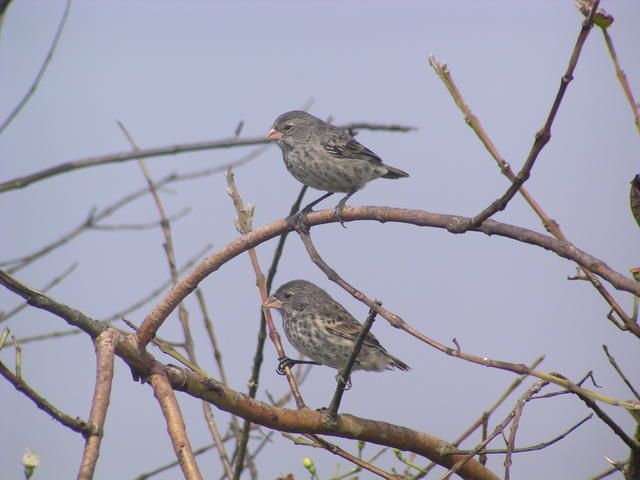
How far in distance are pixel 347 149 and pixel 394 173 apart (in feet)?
1.50

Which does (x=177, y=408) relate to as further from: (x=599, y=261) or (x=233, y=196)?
(x=233, y=196)

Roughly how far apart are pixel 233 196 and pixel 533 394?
201 centimetres

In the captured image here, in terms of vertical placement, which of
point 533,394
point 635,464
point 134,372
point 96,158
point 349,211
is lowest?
point 635,464

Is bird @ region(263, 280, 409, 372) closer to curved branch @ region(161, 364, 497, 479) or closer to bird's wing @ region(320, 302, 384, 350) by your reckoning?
bird's wing @ region(320, 302, 384, 350)

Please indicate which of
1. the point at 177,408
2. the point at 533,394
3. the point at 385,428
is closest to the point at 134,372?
the point at 177,408

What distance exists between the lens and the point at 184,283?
2.94 meters

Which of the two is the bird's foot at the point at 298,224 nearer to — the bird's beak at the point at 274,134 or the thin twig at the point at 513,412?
the thin twig at the point at 513,412

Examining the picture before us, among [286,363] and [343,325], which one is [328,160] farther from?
[286,363]

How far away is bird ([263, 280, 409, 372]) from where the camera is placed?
588 centimetres

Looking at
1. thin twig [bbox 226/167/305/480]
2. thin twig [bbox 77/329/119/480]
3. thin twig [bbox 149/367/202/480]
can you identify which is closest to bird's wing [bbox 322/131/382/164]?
thin twig [bbox 226/167/305/480]

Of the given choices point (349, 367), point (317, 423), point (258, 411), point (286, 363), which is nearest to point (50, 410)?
point (258, 411)

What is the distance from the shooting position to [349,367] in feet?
9.14

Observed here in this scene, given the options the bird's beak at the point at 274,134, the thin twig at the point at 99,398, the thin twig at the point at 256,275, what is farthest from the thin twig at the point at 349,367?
the bird's beak at the point at 274,134

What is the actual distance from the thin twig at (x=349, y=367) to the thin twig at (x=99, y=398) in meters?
0.86
